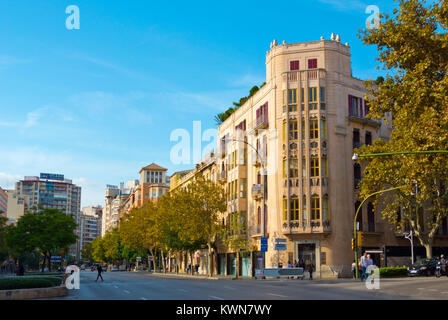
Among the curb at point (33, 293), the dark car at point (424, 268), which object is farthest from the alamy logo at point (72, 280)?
the dark car at point (424, 268)

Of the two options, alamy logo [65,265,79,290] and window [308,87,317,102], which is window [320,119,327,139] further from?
alamy logo [65,265,79,290]

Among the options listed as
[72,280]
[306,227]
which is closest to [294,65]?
[306,227]

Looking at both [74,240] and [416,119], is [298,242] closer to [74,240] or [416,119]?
[416,119]

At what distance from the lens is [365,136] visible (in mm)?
53062

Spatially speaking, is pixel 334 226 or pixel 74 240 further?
pixel 74 240

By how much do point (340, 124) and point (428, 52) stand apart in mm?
23012

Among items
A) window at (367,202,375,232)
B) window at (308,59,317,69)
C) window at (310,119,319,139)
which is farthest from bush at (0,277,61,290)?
window at (367,202,375,232)

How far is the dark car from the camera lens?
40484mm

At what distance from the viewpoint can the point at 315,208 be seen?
48375mm

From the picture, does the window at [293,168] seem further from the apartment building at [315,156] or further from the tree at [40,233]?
the tree at [40,233]

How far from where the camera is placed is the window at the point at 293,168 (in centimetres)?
4906
